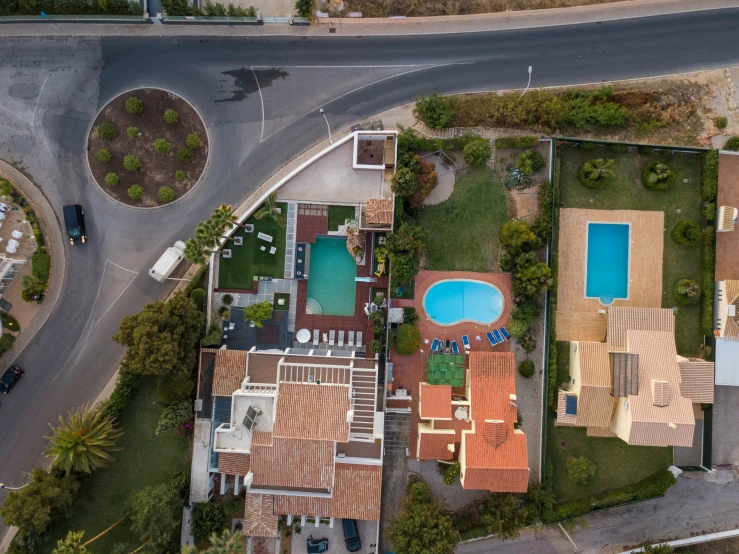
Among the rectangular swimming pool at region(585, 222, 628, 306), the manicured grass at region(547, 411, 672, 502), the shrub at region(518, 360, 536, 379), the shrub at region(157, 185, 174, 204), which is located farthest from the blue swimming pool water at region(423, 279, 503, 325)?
the shrub at region(157, 185, 174, 204)

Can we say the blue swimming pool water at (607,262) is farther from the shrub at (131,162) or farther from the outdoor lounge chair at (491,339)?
the shrub at (131,162)

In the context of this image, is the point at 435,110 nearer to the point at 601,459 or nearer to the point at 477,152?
the point at 477,152

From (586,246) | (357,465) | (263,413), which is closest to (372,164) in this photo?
(586,246)

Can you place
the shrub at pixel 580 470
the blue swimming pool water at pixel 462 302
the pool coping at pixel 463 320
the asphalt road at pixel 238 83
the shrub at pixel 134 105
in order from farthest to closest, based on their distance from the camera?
the asphalt road at pixel 238 83 → the blue swimming pool water at pixel 462 302 → the pool coping at pixel 463 320 → the shrub at pixel 134 105 → the shrub at pixel 580 470

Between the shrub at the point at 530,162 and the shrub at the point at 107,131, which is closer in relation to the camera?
the shrub at the point at 530,162

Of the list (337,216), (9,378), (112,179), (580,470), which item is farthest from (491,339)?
(9,378)

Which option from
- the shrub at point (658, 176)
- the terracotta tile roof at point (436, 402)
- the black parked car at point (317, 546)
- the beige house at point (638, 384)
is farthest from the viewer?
the black parked car at point (317, 546)

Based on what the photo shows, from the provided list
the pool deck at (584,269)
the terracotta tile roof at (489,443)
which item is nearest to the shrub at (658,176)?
the pool deck at (584,269)
